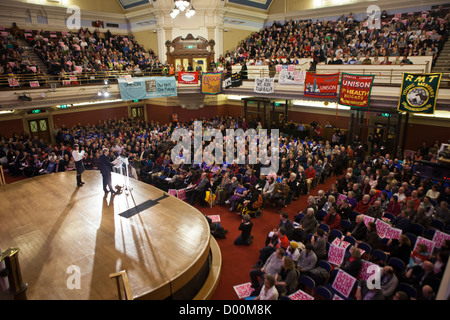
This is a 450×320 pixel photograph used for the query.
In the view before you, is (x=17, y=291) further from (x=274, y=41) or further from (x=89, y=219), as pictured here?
(x=274, y=41)

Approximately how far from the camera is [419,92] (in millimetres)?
9961

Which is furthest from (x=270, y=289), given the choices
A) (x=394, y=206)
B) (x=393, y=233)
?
(x=394, y=206)

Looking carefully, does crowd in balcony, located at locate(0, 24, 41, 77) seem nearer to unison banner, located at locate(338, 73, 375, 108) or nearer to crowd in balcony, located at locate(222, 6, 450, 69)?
crowd in balcony, located at locate(222, 6, 450, 69)

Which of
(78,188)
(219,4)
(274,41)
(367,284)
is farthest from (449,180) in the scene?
(219,4)

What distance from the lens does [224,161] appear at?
1198cm

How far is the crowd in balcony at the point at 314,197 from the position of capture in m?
5.33

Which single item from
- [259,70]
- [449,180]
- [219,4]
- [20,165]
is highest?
[219,4]

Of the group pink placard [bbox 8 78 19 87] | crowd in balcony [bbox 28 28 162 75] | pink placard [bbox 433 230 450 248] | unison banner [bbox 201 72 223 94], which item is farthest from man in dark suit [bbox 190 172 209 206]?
crowd in balcony [bbox 28 28 162 75]

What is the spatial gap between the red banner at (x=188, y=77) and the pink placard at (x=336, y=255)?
14.0 metres

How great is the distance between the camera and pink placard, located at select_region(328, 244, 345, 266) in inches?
224

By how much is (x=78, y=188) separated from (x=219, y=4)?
647 inches

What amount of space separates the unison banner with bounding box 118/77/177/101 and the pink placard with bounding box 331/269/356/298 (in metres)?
14.2
